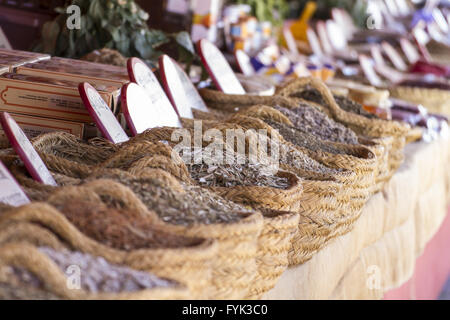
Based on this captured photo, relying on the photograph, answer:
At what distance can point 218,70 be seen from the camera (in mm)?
2051

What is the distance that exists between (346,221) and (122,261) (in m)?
0.81

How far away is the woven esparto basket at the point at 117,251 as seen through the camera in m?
0.89

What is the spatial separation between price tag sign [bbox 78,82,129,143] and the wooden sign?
1.19ft

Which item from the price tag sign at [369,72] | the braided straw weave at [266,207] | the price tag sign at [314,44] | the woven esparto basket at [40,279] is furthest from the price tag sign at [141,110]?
the price tag sign at [314,44]

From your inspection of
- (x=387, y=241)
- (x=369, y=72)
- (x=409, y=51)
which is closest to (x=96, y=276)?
(x=387, y=241)

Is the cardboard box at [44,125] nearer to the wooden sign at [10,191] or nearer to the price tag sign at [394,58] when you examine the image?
the wooden sign at [10,191]

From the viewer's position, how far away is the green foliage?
7.07 ft

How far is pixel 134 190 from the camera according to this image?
106 centimetres

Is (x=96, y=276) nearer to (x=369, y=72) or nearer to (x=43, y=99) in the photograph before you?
(x=43, y=99)

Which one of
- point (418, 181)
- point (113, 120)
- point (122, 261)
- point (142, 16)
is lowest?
point (418, 181)

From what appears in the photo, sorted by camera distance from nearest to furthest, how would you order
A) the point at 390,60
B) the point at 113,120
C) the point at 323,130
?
the point at 113,120 < the point at 323,130 < the point at 390,60

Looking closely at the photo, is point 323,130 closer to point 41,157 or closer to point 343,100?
point 343,100

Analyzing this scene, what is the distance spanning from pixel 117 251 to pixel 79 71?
0.92 metres
